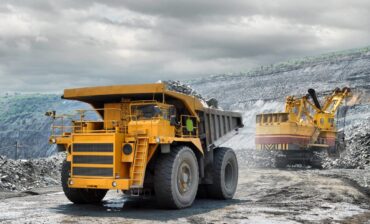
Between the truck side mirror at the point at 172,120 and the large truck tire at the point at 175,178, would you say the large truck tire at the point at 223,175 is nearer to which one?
the large truck tire at the point at 175,178

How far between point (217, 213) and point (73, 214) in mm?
2486

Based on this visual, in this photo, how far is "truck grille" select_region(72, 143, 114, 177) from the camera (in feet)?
29.3

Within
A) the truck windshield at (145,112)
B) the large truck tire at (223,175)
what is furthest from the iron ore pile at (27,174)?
the large truck tire at (223,175)

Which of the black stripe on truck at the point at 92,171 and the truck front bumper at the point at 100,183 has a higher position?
the black stripe on truck at the point at 92,171

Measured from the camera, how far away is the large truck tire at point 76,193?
10.0 metres

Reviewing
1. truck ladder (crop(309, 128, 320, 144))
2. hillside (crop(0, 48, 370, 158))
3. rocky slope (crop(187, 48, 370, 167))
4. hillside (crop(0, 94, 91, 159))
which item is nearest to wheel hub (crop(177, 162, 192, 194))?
truck ladder (crop(309, 128, 320, 144))

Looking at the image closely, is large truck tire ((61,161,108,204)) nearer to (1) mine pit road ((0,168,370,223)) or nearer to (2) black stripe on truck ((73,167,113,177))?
(1) mine pit road ((0,168,370,223))

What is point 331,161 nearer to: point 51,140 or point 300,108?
point 300,108

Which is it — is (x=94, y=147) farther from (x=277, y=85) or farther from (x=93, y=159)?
(x=277, y=85)

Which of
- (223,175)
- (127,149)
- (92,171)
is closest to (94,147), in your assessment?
(92,171)

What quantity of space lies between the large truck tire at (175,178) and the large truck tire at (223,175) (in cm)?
135

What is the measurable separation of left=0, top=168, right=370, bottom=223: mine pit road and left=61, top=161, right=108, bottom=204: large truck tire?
0.19 m

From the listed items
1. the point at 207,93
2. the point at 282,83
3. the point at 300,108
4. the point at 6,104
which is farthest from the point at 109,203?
the point at 6,104

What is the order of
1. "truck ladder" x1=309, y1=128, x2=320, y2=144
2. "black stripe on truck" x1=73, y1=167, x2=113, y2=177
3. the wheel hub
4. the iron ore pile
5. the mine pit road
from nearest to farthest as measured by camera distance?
the mine pit road → "black stripe on truck" x1=73, y1=167, x2=113, y2=177 → the wheel hub → the iron ore pile → "truck ladder" x1=309, y1=128, x2=320, y2=144
